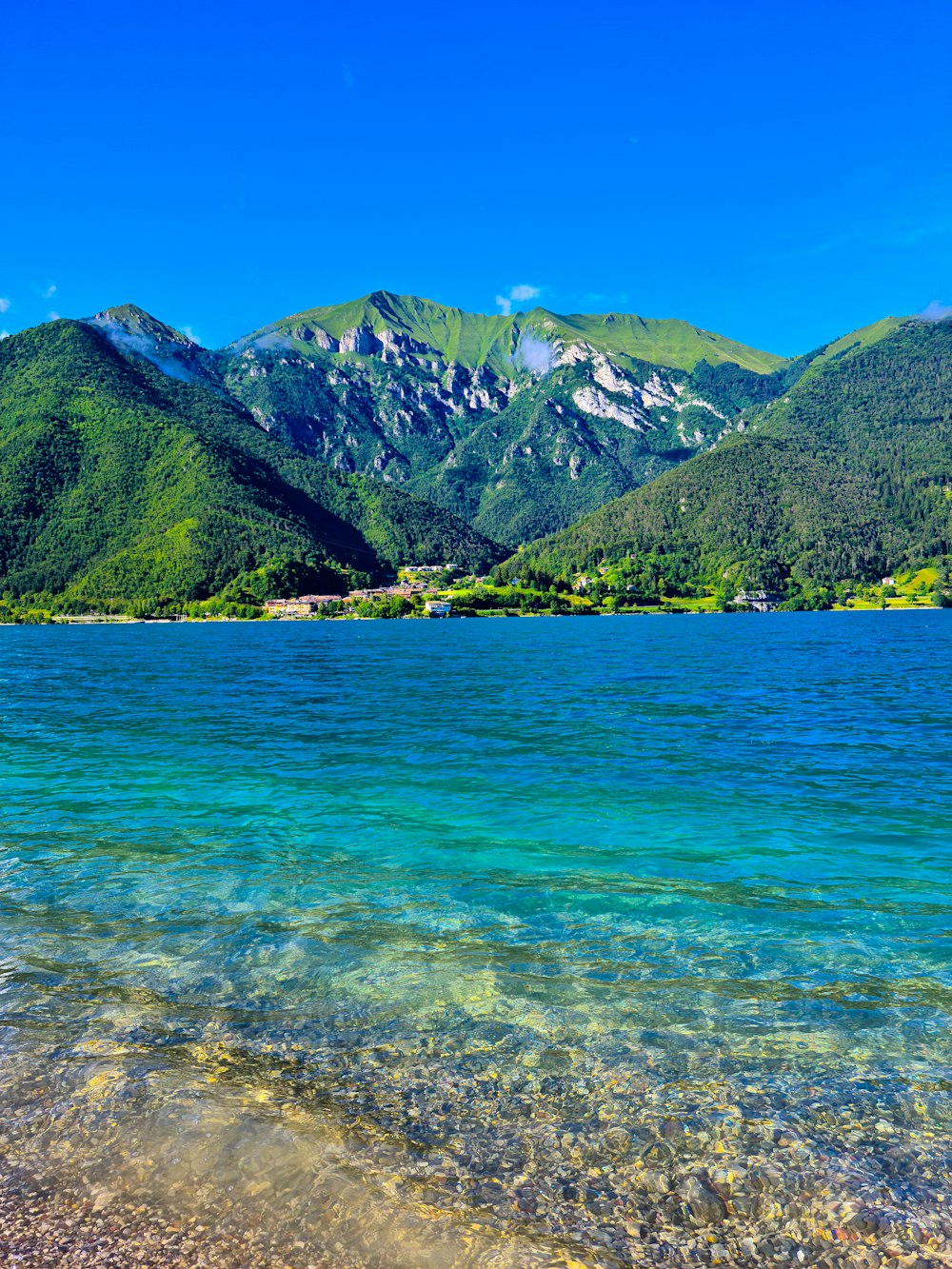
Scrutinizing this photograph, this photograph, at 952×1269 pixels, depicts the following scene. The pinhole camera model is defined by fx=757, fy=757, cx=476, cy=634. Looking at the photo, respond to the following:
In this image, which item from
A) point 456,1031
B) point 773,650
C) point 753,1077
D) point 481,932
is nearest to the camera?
point 753,1077

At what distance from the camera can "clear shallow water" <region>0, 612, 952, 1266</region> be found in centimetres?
643

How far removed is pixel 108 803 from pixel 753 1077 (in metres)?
20.5

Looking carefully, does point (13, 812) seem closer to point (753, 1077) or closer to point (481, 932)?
point (481, 932)

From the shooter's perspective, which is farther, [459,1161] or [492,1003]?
[492,1003]

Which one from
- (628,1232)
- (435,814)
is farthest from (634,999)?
(435,814)

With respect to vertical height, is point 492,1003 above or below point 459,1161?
below

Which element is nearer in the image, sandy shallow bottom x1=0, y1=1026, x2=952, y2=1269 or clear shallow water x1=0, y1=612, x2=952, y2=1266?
sandy shallow bottom x1=0, y1=1026, x2=952, y2=1269

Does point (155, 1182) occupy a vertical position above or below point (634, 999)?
above

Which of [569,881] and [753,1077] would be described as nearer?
[753,1077]

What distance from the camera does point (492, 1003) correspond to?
33.8 feet

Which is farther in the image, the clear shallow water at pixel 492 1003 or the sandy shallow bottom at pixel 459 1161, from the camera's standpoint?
the clear shallow water at pixel 492 1003

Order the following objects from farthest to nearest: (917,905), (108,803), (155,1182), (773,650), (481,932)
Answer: (773,650)
(108,803)
(917,905)
(481,932)
(155,1182)

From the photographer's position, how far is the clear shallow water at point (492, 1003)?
253 inches

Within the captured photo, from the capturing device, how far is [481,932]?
12.9 meters
